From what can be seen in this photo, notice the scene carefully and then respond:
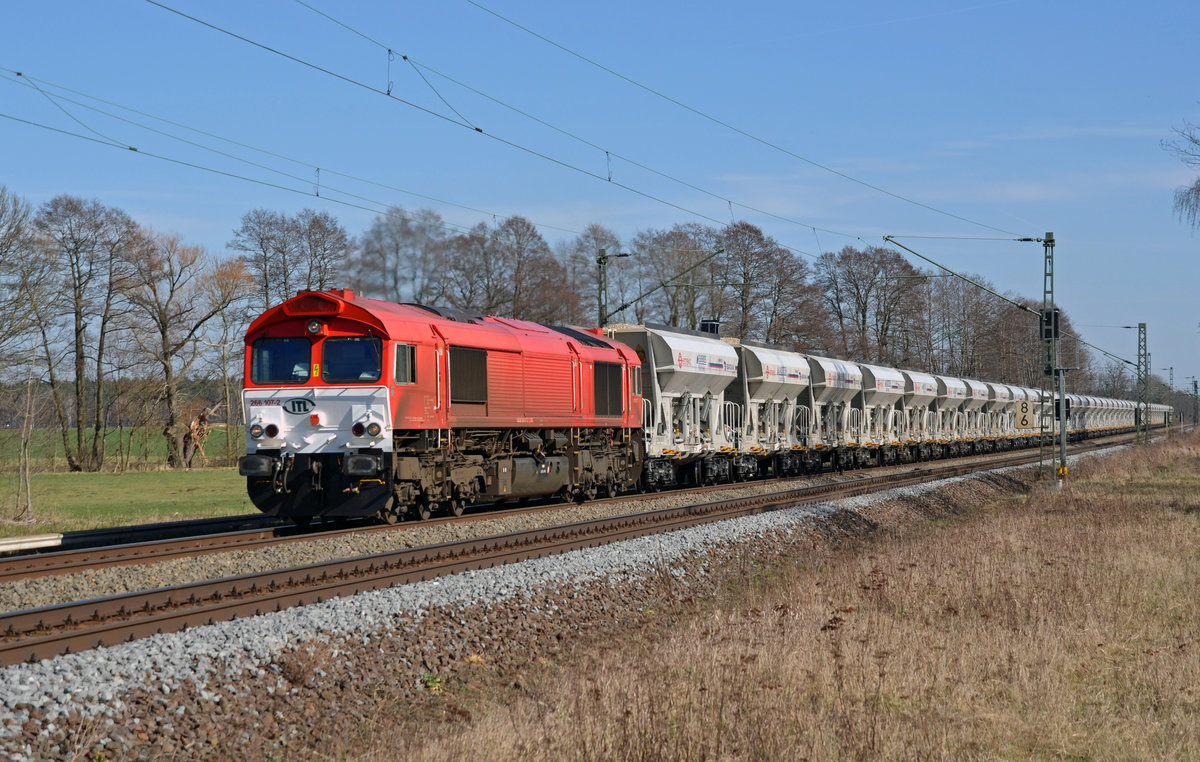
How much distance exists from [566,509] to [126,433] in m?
33.0

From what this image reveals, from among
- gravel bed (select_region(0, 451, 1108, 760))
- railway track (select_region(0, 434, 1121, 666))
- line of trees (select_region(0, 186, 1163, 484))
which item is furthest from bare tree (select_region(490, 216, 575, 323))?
gravel bed (select_region(0, 451, 1108, 760))

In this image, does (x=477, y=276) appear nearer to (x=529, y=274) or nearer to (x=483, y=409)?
(x=529, y=274)

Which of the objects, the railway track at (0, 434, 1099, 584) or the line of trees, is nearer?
the railway track at (0, 434, 1099, 584)

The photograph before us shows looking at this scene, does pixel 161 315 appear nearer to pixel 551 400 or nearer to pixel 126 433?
pixel 126 433

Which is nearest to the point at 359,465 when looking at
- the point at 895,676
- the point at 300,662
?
the point at 300,662

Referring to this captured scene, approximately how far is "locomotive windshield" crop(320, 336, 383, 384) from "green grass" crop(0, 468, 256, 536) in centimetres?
723

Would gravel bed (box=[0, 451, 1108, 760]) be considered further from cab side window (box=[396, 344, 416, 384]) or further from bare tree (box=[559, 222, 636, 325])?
bare tree (box=[559, 222, 636, 325])

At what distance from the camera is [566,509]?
2045cm

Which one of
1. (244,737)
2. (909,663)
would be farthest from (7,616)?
(909,663)

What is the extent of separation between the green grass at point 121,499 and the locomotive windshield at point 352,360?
723 cm

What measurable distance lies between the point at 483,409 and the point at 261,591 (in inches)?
306

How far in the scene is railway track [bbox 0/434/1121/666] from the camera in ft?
29.0

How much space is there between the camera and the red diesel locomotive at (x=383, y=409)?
1617 centimetres

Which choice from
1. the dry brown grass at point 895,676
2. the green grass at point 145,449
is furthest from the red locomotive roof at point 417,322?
the green grass at point 145,449
